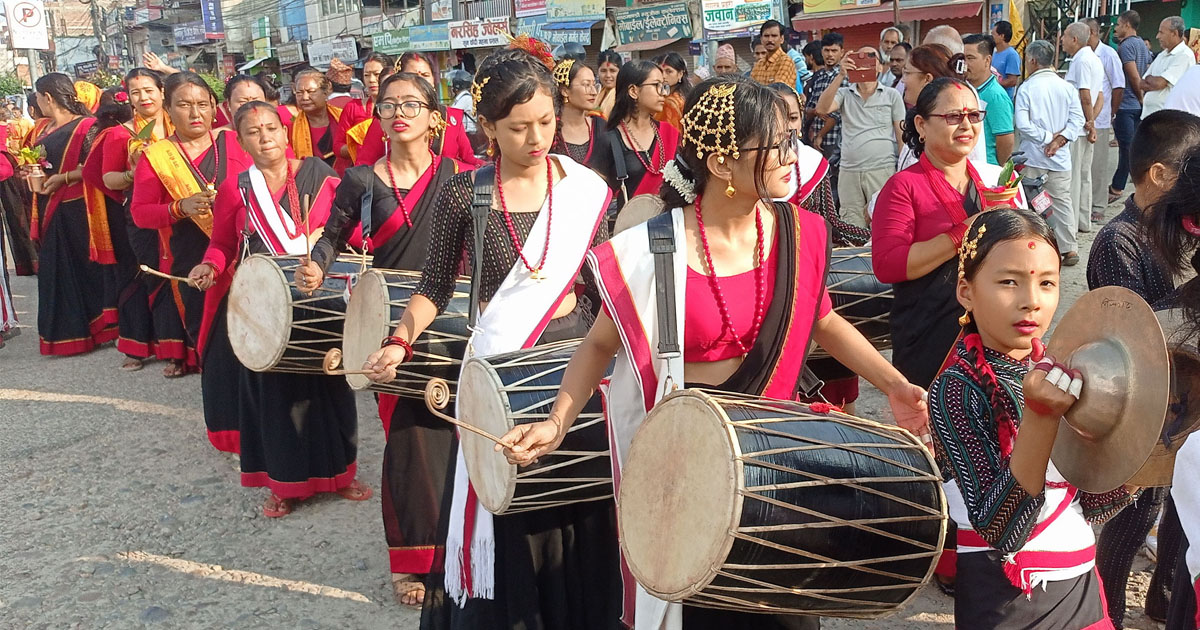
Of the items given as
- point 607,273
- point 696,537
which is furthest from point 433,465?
point 696,537

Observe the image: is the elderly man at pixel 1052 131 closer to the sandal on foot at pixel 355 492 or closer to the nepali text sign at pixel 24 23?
the sandal on foot at pixel 355 492

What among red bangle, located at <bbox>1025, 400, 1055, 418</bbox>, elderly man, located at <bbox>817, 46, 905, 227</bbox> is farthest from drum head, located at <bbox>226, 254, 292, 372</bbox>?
elderly man, located at <bbox>817, 46, 905, 227</bbox>

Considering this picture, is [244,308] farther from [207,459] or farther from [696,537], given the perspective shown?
[696,537]

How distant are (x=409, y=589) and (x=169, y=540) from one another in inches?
53.5

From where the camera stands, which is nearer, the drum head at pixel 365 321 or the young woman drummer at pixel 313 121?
the drum head at pixel 365 321

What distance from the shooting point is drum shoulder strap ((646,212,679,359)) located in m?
2.31

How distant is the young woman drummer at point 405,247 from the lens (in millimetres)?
3848

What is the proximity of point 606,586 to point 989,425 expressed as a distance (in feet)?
4.20

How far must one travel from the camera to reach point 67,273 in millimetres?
8148

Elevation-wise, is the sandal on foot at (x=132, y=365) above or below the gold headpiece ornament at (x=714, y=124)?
below

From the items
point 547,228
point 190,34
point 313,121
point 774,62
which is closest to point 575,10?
point 774,62

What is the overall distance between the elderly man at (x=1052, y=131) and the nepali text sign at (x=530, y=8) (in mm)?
21526

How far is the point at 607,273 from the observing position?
7.80 ft

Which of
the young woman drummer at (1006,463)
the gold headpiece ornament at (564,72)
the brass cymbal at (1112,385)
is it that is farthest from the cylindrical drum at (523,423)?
the gold headpiece ornament at (564,72)
